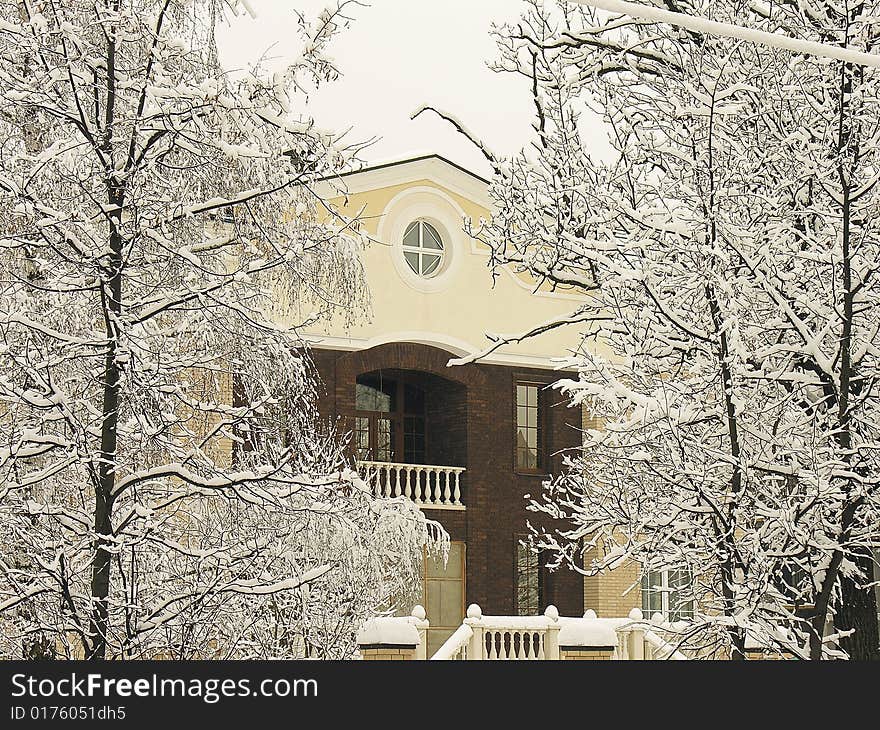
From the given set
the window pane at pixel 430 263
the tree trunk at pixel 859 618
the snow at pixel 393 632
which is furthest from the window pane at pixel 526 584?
the tree trunk at pixel 859 618

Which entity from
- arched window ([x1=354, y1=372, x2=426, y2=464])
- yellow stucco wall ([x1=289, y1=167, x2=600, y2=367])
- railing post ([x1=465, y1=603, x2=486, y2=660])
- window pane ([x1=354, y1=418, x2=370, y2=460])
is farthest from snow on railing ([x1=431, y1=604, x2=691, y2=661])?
yellow stucco wall ([x1=289, y1=167, x2=600, y2=367])

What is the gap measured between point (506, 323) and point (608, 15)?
40.2ft

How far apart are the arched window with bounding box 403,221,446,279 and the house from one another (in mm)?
23

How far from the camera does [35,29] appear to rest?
6797 millimetres

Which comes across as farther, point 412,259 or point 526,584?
point 526,584

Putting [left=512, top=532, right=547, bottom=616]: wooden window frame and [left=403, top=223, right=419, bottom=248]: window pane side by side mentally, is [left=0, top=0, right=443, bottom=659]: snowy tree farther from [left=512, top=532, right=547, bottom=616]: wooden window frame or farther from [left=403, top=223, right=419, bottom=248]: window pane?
[left=512, top=532, right=547, bottom=616]: wooden window frame

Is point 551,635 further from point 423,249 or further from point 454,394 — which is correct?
point 423,249

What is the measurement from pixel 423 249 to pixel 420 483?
13.0ft

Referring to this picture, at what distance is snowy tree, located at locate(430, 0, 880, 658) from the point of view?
22.6ft

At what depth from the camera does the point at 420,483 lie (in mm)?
22359

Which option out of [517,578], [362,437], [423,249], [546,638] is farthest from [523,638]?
[423,249]

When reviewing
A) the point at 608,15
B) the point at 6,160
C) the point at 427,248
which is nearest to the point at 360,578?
the point at 6,160

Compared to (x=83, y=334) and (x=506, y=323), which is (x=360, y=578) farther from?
(x=506, y=323)

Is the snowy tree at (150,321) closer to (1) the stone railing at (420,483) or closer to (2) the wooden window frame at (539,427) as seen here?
(1) the stone railing at (420,483)
